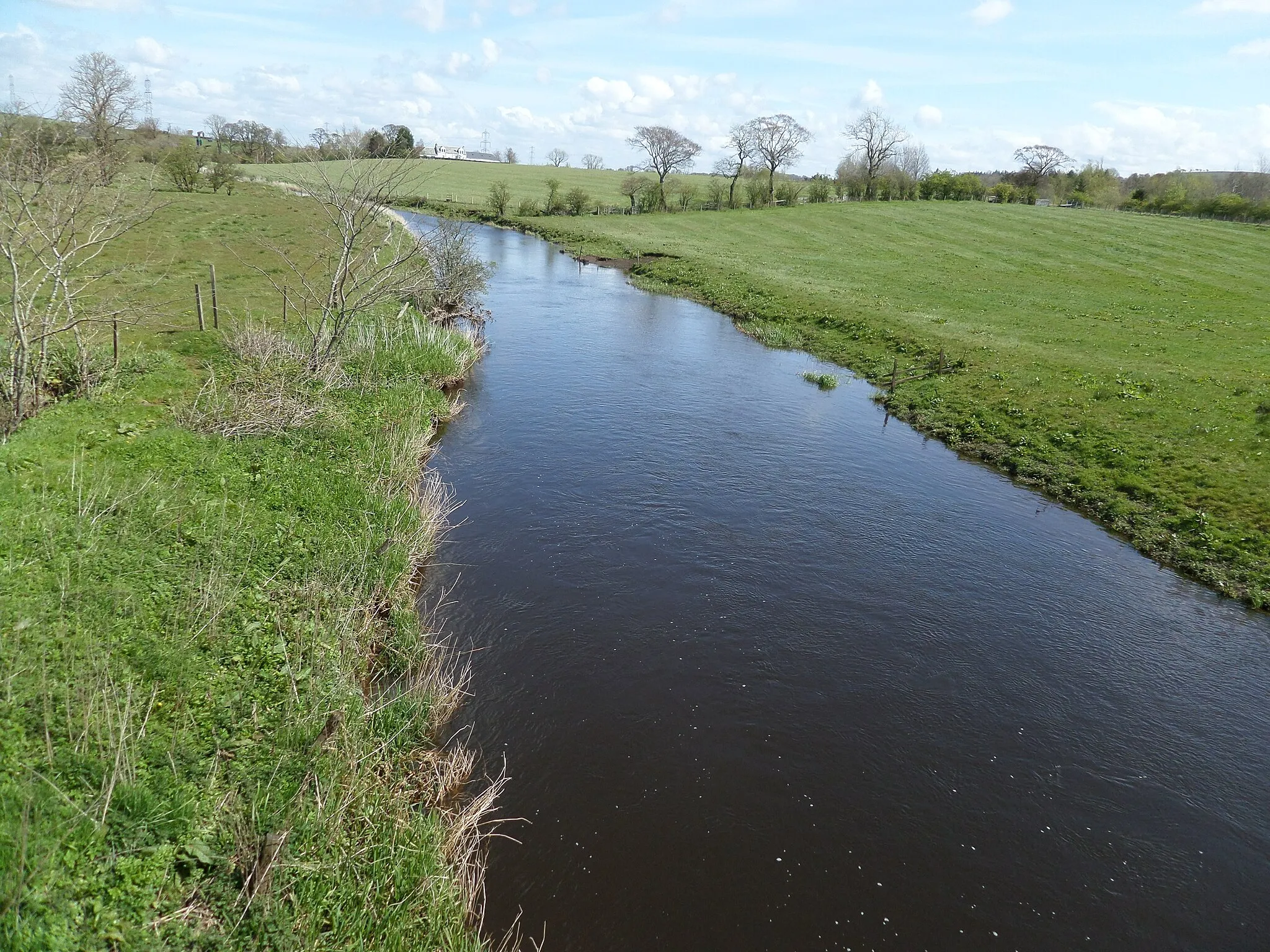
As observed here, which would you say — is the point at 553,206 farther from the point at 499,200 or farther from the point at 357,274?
the point at 357,274

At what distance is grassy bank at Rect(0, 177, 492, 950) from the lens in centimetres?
621

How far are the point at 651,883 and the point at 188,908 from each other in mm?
4841

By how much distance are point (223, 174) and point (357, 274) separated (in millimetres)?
57550

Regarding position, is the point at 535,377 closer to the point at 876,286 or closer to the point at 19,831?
the point at 19,831

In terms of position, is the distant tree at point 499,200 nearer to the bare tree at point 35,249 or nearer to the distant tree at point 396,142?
the distant tree at point 396,142

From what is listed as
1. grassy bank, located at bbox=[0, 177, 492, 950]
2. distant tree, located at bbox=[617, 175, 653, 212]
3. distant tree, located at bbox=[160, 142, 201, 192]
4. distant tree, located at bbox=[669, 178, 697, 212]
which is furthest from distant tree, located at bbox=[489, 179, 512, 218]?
grassy bank, located at bbox=[0, 177, 492, 950]

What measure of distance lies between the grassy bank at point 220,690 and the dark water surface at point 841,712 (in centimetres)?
137

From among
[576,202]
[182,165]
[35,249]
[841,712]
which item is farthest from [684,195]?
[841,712]

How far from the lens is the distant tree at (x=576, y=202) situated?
8706 centimetres

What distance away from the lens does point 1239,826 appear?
31.7ft

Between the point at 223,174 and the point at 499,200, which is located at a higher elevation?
the point at 499,200

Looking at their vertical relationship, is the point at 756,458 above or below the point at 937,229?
below

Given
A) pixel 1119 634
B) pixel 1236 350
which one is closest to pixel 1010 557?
pixel 1119 634

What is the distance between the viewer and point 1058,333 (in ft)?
111
